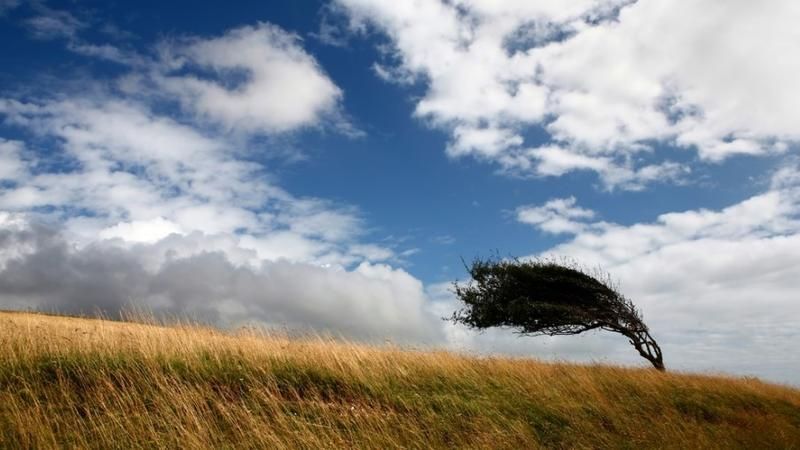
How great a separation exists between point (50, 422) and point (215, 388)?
9.82 ft

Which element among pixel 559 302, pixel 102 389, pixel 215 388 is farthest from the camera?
pixel 559 302

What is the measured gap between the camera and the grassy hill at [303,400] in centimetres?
858

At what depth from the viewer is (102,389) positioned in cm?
980

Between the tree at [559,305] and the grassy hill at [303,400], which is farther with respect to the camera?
the tree at [559,305]

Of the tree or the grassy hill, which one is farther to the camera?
the tree

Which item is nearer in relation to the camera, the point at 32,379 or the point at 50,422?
the point at 50,422

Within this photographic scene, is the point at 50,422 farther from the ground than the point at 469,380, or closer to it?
closer to it

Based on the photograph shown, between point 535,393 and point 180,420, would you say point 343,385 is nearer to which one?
point 180,420

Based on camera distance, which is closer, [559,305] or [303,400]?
[303,400]

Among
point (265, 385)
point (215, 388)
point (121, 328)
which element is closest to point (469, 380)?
point (265, 385)

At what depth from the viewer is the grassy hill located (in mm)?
8578

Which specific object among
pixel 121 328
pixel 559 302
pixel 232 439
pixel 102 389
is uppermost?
pixel 559 302

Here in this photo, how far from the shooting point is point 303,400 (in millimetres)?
10695

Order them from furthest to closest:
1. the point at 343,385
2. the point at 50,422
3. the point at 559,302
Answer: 1. the point at 559,302
2. the point at 343,385
3. the point at 50,422
